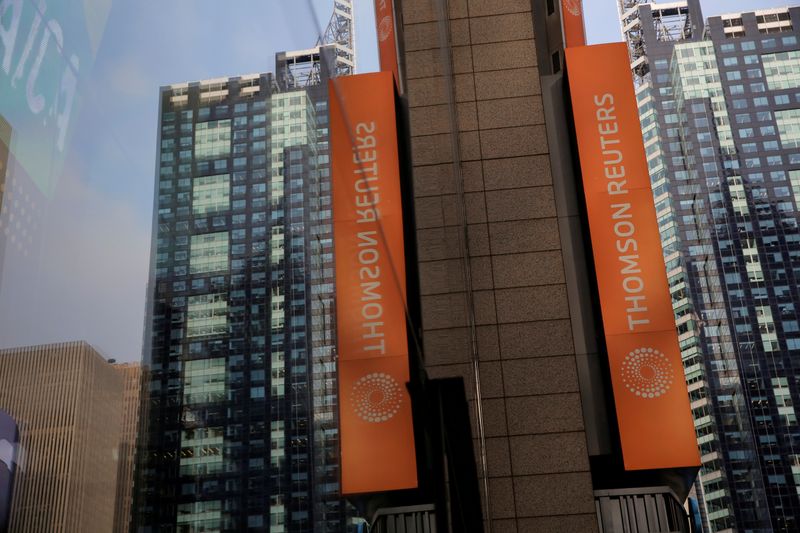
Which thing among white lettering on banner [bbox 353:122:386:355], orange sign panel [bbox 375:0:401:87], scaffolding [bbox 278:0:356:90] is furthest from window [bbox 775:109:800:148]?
scaffolding [bbox 278:0:356:90]

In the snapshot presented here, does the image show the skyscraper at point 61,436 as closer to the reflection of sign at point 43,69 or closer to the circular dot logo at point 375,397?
the reflection of sign at point 43,69

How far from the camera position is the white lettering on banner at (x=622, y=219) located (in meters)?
9.75

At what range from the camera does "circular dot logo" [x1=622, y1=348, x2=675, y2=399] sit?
30.9ft

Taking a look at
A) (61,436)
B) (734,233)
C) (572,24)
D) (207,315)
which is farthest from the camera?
(734,233)

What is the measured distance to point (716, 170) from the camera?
8338cm

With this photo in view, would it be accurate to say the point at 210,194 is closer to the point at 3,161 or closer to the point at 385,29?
the point at 3,161

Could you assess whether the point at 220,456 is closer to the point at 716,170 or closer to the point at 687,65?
the point at 716,170

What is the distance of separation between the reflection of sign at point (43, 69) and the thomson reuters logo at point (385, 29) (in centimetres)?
1086

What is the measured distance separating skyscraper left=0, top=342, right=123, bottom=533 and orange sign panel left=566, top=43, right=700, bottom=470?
8.32m

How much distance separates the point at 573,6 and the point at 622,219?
11.5 ft

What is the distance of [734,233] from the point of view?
264ft

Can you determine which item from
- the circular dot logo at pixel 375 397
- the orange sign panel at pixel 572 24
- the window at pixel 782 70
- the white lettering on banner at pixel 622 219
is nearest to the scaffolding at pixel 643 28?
the window at pixel 782 70

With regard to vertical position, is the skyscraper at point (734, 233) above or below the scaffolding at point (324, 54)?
above

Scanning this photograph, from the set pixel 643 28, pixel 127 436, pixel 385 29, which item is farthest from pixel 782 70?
pixel 127 436
